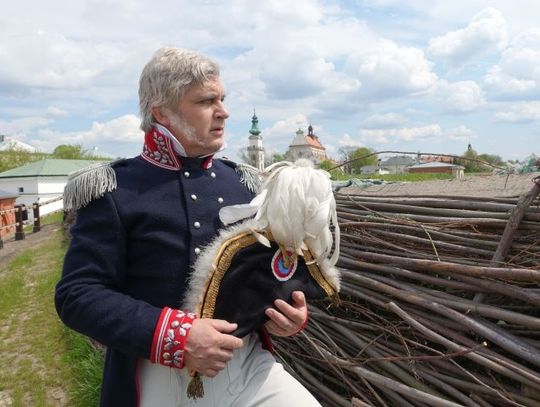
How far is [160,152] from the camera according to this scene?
1.58 m

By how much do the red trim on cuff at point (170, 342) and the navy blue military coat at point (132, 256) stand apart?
0.02m

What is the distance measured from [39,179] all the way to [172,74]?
43.3m

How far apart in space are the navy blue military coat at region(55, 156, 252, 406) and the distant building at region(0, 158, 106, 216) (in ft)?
137

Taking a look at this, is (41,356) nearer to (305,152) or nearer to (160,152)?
(160,152)

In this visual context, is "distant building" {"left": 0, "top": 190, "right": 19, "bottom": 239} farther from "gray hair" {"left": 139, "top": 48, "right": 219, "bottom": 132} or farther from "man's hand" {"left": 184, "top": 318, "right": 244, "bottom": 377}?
"man's hand" {"left": 184, "top": 318, "right": 244, "bottom": 377}

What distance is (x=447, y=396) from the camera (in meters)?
1.83

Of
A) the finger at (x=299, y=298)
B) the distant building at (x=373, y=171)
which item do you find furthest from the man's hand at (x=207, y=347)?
the distant building at (x=373, y=171)

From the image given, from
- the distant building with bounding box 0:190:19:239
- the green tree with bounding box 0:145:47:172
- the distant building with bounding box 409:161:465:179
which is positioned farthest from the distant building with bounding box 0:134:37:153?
the distant building with bounding box 409:161:465:179

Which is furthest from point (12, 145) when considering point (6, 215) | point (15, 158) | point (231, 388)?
point (231, 388)

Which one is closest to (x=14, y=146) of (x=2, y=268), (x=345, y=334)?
(x=2, y=268)

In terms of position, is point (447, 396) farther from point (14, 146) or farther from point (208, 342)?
point (14, 146)

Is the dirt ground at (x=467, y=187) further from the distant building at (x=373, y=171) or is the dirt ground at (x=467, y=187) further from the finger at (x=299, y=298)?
the distant building at (x=373, y=171)

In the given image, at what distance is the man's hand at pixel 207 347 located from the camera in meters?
1.29

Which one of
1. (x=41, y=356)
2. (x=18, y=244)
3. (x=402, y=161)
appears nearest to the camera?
(x=41, y=356)
